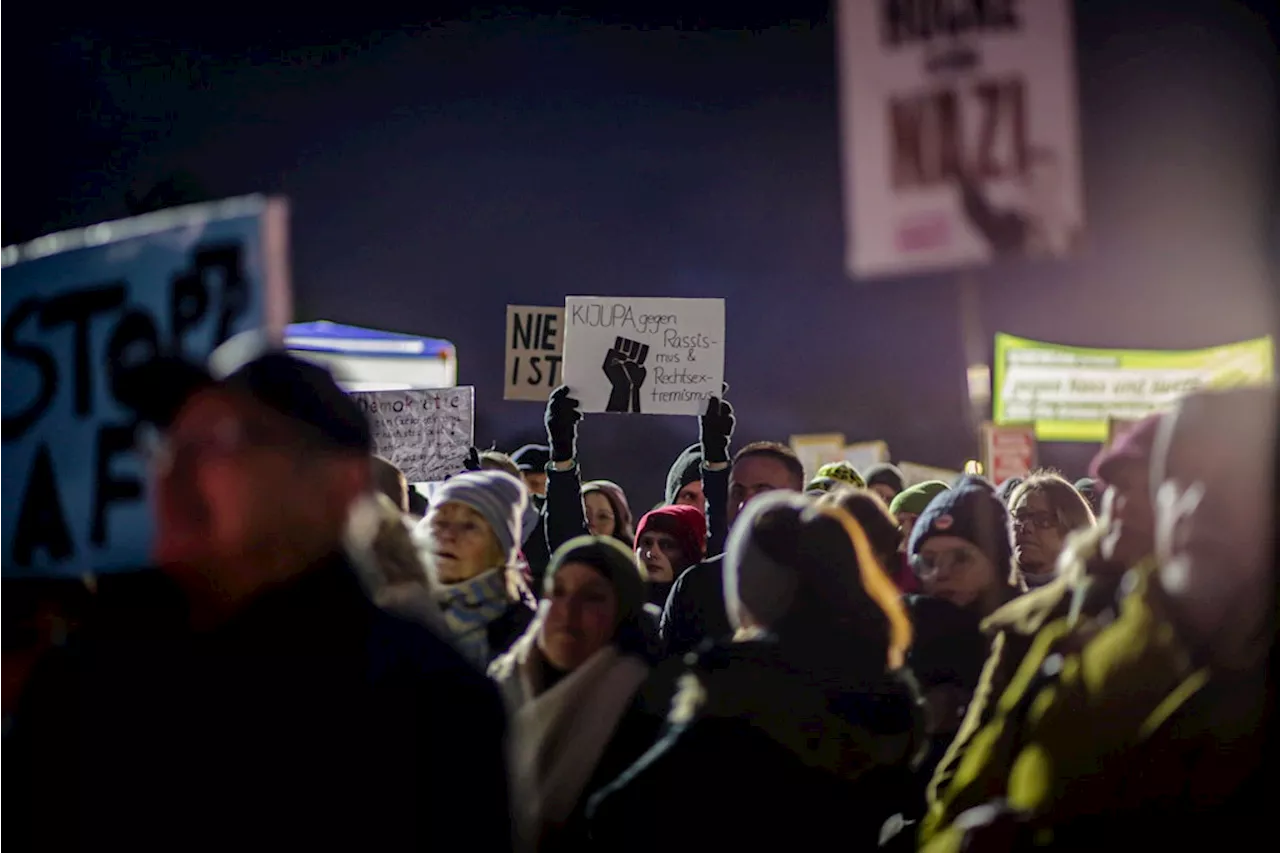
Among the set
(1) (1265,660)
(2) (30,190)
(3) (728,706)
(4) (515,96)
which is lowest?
(3) (728,706)

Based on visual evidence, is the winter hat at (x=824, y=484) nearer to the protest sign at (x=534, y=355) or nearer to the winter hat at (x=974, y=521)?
the protest sign at (x=534, y=355)

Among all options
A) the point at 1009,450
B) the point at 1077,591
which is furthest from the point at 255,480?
the point at 1009,450

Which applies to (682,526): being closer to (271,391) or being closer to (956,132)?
(956,132)

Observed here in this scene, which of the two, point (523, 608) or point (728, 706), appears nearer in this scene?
point (728, 706)

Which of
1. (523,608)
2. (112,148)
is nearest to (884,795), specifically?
(523,608)

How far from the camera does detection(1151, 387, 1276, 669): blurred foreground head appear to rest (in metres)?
1.67

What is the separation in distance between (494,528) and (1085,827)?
1677mm

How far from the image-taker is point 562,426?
154 inches

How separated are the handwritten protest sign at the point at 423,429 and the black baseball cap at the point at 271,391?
3000mm

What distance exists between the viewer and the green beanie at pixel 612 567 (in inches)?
101

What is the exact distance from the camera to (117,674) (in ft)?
5.37

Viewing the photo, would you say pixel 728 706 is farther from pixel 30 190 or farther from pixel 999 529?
pixel 30 190

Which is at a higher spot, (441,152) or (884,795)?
(441,152)

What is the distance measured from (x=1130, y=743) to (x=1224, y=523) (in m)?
0.36
